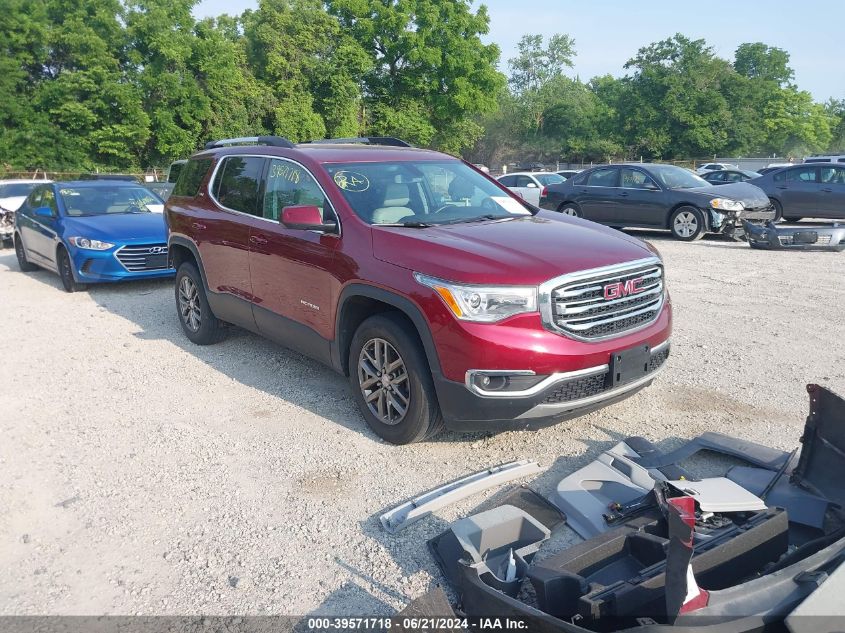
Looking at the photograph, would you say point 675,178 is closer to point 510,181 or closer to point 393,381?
point 510,181

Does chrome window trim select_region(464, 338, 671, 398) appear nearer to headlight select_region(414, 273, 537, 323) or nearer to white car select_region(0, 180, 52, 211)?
headlight select_region(414, 273, 537, 323)

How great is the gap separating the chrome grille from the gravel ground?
2.09m

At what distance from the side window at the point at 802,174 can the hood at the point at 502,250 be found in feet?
43.4

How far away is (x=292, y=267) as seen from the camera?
5066mm

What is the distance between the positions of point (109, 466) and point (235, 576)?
1601 mm

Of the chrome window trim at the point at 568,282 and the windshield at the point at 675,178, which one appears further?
the windshield at the point at 675,178

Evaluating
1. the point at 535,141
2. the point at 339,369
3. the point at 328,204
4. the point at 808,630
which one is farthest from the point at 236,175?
the point at 535,141

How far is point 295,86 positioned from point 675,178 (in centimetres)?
3556

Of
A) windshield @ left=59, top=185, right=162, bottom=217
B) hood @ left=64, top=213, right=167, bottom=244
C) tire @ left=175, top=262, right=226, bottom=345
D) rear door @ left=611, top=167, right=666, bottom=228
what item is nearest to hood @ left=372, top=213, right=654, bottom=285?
tire @ left=175, top=262, right=226, bottom=345

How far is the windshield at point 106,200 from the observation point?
414 inches

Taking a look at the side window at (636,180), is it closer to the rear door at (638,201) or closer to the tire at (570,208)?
the rear door at (638,201)

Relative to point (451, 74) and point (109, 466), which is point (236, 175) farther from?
point (451, 74)

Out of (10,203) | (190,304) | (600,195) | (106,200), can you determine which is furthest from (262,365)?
(10,203)

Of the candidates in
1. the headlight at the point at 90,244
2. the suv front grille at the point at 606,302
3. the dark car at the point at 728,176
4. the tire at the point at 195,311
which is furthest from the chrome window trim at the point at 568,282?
the dark car at the point at 728,176
